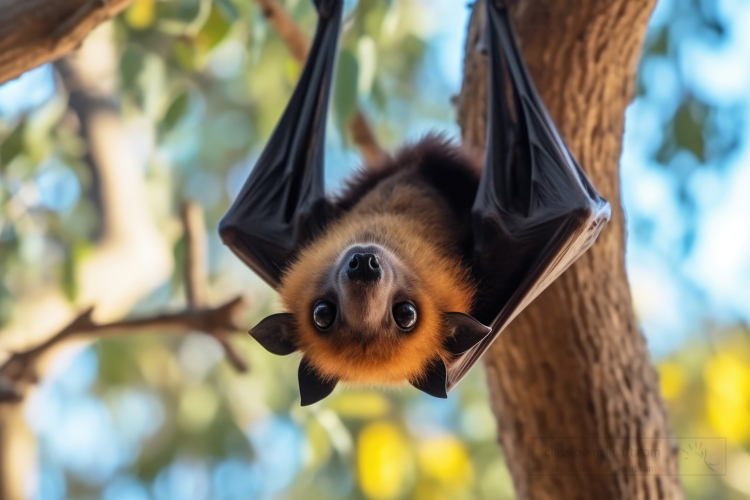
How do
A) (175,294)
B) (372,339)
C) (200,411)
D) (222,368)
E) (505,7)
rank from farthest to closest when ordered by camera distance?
(222,368), (200,411), (175,294), (505,7), (372,339)

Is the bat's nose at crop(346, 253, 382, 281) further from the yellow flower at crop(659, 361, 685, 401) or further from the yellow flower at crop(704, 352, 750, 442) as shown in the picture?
the yellow flower at crop(704, 352, 750, 442)

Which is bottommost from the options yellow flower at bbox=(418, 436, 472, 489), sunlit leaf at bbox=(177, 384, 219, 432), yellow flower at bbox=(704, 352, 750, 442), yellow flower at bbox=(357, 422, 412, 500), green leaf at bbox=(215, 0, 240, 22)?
yellow flower at bbox=(418, 436, 472, 489)

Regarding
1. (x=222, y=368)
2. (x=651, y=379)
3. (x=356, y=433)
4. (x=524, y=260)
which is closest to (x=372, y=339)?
(x=524, y=260)

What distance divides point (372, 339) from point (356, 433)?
12.5 ft

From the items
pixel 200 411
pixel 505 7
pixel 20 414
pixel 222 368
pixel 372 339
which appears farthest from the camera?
pixel 222 368

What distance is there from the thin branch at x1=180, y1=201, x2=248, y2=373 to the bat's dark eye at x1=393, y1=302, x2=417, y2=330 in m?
1.38

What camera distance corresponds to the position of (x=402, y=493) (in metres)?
7.51

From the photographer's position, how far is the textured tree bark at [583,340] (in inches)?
131

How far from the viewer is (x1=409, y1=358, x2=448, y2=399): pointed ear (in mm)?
3010

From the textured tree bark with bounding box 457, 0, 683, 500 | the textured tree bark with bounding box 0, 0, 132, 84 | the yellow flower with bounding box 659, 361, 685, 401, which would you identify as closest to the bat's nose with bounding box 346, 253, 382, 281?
the textured tree bark with bounding box 457, 0, 683, 500

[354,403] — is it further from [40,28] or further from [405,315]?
[40,28]

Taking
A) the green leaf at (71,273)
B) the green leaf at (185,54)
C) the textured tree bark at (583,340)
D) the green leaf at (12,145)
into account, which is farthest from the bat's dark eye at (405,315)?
the green leaf at (12,145)

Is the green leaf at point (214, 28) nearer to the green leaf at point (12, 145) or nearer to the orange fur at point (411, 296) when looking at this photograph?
the orange fur at point (411, 296)

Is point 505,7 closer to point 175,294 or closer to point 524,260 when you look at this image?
point 524,260
